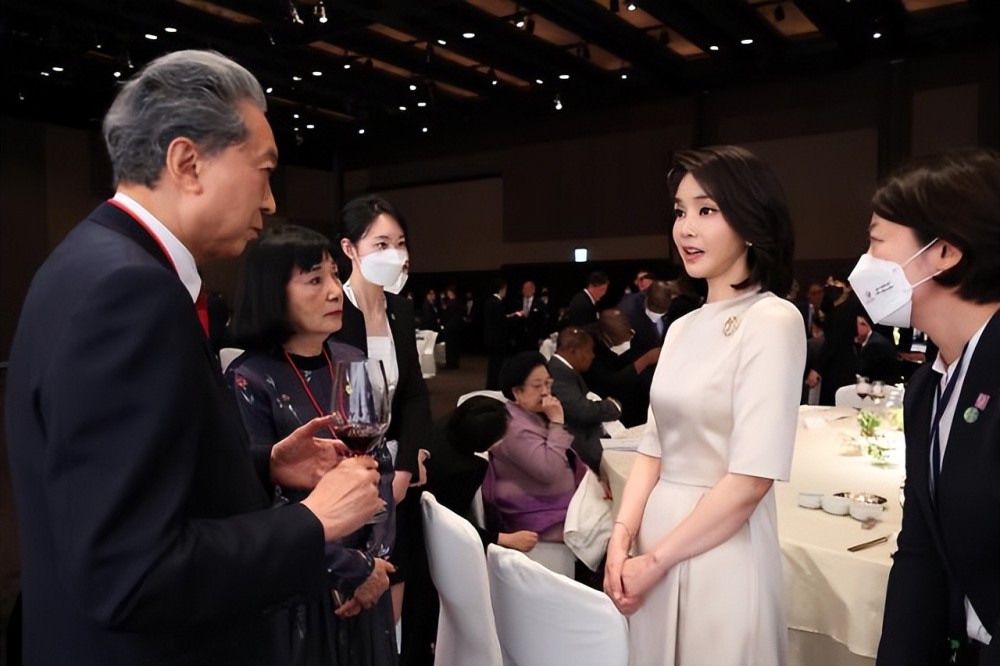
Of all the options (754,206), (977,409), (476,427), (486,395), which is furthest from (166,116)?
(486,395)

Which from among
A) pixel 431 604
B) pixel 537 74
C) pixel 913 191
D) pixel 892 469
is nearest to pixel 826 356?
pixel 892 469

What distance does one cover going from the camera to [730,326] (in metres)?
1.61

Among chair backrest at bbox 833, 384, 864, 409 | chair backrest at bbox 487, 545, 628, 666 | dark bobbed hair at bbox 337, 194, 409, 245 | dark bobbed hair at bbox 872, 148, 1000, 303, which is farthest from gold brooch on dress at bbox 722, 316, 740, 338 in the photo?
chair backrest at bbox 833, 384, 864, 409

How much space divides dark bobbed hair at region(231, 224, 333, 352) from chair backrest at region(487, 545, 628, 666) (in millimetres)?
739

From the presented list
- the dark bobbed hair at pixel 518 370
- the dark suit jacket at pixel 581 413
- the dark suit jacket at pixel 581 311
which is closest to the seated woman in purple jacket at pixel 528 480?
the dark bobbed hair at pixel 518 370

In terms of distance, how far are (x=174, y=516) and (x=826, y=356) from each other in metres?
5.60

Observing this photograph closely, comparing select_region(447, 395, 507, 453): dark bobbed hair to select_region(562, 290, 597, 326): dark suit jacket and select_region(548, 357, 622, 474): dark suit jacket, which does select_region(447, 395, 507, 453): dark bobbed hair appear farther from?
select_region(562, 290, 597, 326): dark suit jacket

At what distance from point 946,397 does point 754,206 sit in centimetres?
51

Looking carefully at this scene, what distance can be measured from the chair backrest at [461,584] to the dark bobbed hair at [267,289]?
57 centimetres

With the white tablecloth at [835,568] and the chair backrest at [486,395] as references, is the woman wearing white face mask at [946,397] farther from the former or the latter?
the chair backrest at [486,395]

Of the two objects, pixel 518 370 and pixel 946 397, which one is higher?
pixel 946 397

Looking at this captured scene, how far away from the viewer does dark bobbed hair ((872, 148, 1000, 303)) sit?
1.22 metres

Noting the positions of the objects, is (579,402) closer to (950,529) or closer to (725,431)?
(725,431)

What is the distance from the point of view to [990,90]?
9.43 meters
